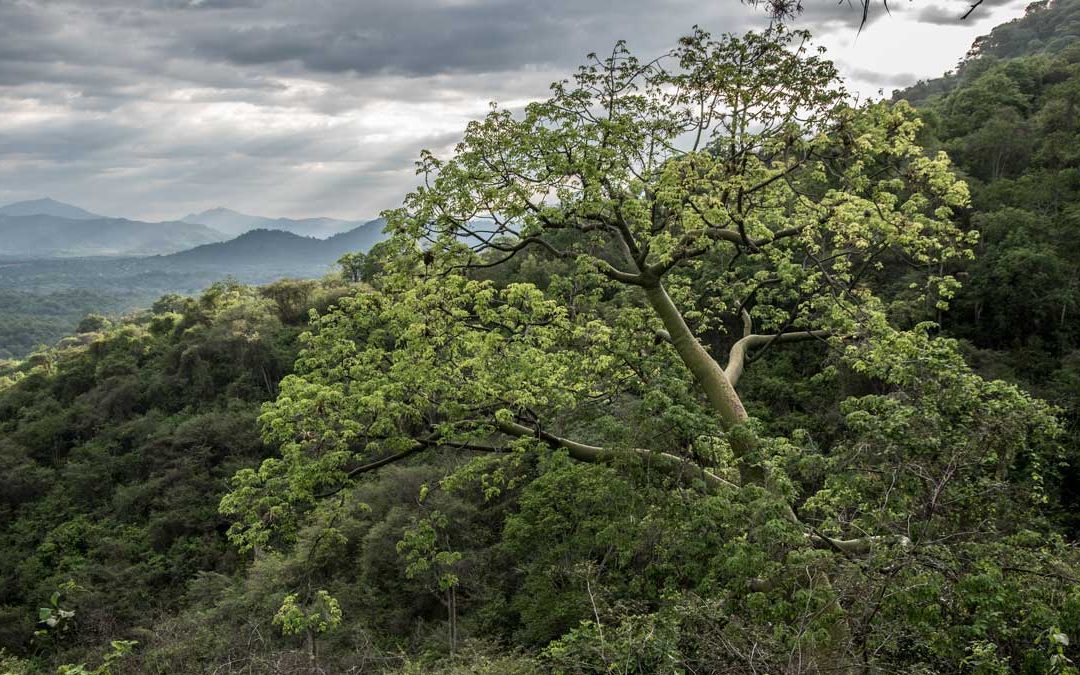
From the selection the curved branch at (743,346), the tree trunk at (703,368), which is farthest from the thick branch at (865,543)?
the curved branch at (743,346)

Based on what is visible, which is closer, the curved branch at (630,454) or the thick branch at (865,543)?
the thick branch at (865,543)

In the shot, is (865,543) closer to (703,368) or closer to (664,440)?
(664,440)

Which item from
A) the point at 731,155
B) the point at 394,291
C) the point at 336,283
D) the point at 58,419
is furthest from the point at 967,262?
the point at 58,419

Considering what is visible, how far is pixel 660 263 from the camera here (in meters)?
8.66

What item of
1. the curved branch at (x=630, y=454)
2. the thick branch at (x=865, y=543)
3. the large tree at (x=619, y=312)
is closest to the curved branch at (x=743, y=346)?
the large tree at (x=619, y=312)

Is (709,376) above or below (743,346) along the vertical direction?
below

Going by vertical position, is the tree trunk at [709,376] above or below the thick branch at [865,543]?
above

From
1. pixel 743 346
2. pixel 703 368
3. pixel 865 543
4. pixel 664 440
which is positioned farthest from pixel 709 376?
pixel 865 543

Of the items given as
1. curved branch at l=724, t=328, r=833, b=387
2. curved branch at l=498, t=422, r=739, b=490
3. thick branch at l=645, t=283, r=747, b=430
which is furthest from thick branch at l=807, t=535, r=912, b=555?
curved branch at l=724, t=328, r=833, b=387

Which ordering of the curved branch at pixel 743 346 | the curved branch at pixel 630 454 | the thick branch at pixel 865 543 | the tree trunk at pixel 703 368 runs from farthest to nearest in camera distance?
1. the curved branch at pixel 743 346
2. the tree trunk at pixel 703 368
3. the curved branch at pixel 630 454
4. the thick branch at pixel 865 543

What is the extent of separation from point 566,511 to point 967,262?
18.7 meters

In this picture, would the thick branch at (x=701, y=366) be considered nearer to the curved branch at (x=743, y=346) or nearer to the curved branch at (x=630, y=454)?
the curved branch at (x=743, y=346)

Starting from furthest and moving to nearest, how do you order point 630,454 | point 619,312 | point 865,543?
point 619,312 < point 630,454 < point 865,543

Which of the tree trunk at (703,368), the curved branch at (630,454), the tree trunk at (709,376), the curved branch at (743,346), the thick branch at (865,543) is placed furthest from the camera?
the curved branch at (743,346)
